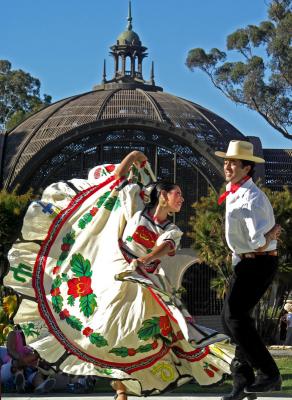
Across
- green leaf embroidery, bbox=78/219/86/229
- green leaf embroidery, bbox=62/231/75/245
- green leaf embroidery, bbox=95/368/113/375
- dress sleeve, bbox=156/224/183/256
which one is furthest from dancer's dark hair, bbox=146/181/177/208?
green leaf embroidery, bbox=95/368/113/375

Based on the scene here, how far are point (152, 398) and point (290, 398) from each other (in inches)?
51.1

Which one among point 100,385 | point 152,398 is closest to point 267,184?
point 100,385

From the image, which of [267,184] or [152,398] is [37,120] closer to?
[267,184]

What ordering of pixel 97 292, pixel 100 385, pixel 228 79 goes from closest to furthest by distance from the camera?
pixel 97 292
pixel 100 385
pixel 228 79

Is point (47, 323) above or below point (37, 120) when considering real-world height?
below

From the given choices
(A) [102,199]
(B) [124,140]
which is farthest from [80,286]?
(B) [124,140]

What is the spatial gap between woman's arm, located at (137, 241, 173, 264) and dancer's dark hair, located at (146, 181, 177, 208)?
21.0 inches

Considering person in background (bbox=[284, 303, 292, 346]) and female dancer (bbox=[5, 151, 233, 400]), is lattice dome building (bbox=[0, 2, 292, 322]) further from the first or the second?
female dancer (bbox=[5, 151, 233, 400])

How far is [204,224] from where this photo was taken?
75.8 feet

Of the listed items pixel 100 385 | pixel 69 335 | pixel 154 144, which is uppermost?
pixel 154 144

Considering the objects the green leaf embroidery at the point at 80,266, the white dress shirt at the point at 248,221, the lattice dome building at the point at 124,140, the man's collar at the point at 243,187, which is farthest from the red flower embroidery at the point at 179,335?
the lattice dome building at the point at 124,140

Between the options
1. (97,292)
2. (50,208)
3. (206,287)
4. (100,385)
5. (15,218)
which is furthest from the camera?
(206,287)

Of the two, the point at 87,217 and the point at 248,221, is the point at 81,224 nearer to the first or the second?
the point at 87,217

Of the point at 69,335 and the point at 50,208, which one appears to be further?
the point at 50,208
